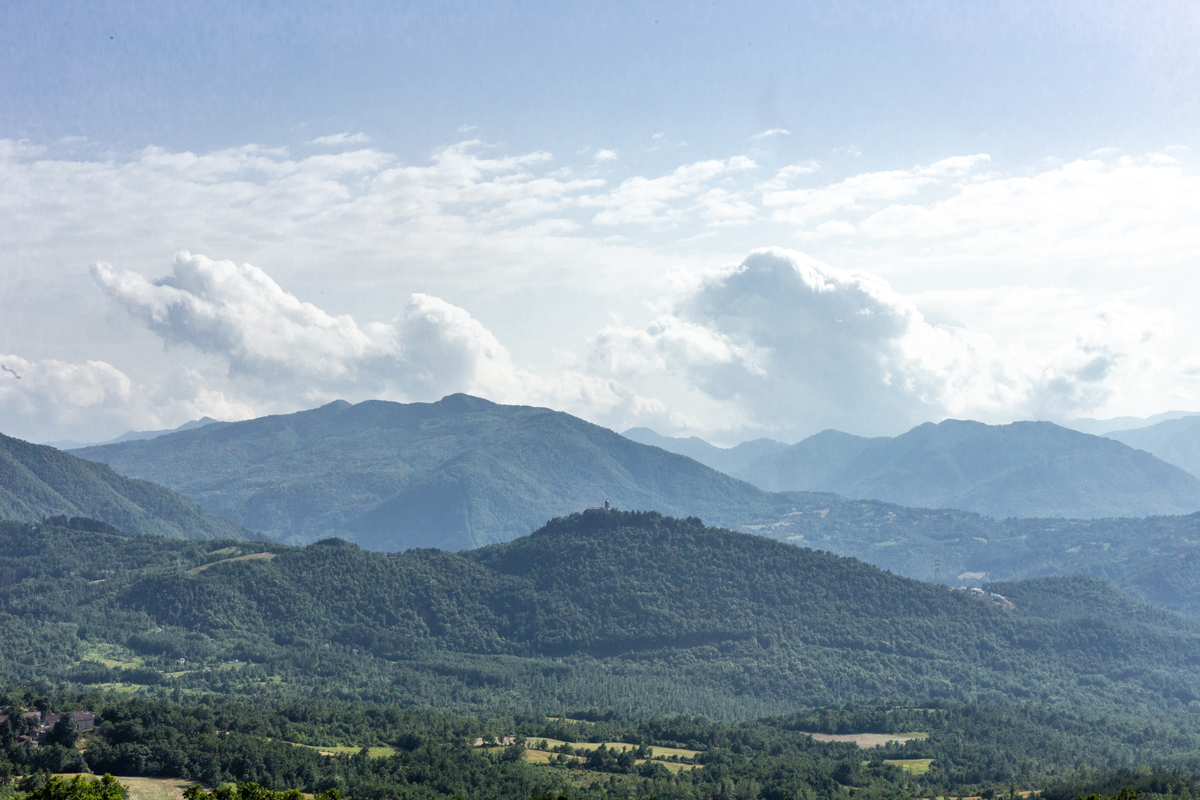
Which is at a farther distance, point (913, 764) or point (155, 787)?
point (913, 764)

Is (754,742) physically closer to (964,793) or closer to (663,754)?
(663,754)

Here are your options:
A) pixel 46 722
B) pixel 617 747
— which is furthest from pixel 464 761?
pixel 46 722

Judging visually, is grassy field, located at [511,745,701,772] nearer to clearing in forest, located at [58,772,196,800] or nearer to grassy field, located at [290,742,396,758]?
grassy field, located at [290,742,396,758]

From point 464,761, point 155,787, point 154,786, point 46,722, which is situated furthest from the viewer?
point 464,761

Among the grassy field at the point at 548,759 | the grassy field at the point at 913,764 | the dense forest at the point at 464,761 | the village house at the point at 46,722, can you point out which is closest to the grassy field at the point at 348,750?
the dense forest at the point at 464,761

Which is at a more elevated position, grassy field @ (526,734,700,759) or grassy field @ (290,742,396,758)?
grassy field @ (290,742,396,758)

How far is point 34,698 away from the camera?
15388 centimetres

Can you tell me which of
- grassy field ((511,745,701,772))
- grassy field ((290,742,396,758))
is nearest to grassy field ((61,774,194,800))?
grassy field ((290,742,396,758))

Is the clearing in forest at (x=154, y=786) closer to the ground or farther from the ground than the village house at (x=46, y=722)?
closer to the ground

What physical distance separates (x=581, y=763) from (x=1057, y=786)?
74.3 meters

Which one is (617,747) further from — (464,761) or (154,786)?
(154,786)

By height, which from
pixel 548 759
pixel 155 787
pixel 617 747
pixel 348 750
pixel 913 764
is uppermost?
pixel 155 787

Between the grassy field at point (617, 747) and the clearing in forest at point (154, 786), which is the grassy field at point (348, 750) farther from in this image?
the clearing in forest at point (154, 786)

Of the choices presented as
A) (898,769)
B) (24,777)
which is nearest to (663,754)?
(898,769)
